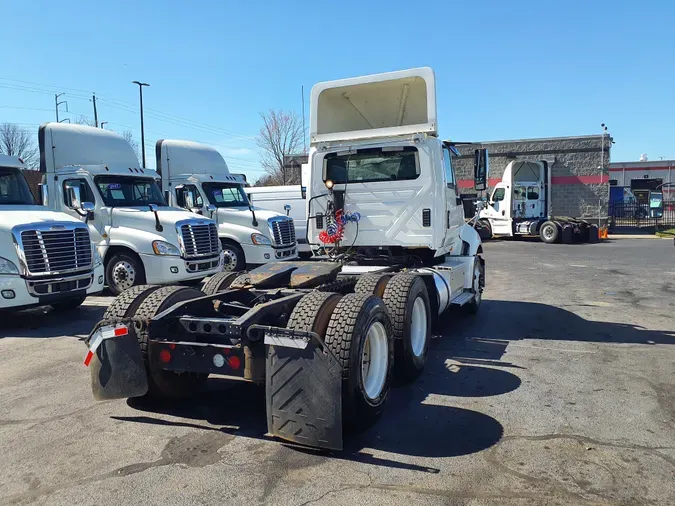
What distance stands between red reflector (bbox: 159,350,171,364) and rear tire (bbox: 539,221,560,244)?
2309cm

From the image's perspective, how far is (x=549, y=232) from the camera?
24.8 meters

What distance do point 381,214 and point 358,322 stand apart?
3747 mm

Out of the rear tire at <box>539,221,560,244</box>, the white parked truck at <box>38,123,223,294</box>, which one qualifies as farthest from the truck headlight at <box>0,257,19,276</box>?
the rear tire at <box>539,221,560,244</box>

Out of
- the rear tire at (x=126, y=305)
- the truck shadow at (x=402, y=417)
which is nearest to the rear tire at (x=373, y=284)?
the truck shadow at (x=402, y=417)

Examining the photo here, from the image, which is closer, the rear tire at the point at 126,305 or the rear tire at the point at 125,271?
the rear tire at the point at 126,305

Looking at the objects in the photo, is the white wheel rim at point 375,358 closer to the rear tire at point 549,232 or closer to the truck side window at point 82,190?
the truck side window at point 82,190

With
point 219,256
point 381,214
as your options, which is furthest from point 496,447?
point 219,256

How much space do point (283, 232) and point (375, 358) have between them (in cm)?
979

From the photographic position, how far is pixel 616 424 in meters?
4.43

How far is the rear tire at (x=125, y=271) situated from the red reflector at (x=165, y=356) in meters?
6.97

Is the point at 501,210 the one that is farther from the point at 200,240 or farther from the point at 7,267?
the point at 7,267

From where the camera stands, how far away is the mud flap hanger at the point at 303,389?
3.71 meters

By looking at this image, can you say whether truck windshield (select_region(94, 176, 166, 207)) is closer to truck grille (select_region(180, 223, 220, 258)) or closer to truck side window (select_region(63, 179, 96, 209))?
truck side window (select_region(63, 179, 96, 209))

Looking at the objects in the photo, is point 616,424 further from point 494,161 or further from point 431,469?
point 494,161
